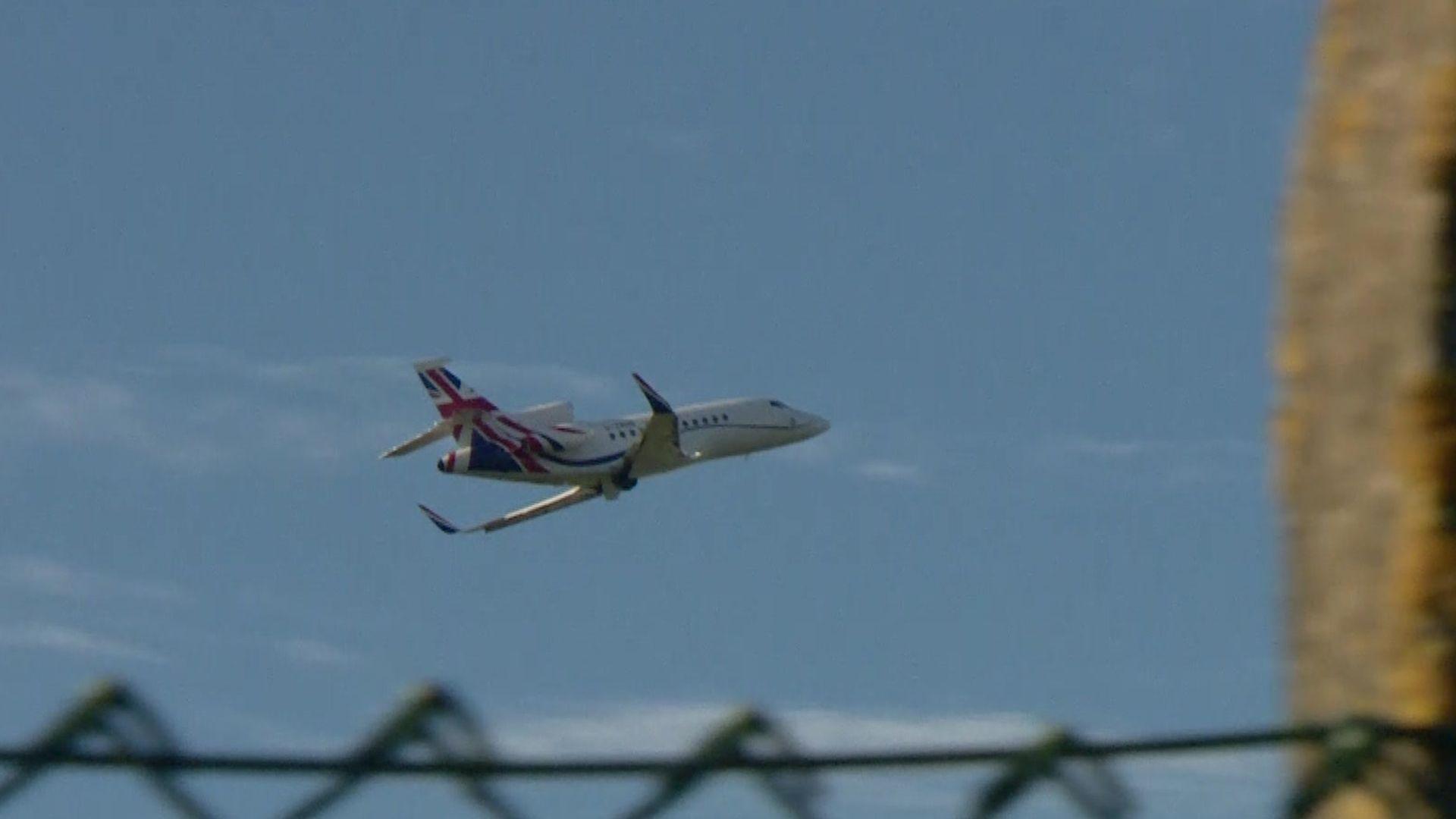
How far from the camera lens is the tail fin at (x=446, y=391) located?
308 ft

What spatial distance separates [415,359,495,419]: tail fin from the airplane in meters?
0.42

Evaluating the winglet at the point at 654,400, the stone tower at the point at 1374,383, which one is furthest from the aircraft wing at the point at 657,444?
the stone tower at the point at 1374,383

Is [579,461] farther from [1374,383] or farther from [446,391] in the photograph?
[1374,383]

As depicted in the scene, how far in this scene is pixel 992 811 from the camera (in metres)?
4.78

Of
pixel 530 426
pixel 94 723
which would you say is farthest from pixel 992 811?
pixel 530 426

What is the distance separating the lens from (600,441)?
89312 millimetres

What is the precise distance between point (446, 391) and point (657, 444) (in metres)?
11.0

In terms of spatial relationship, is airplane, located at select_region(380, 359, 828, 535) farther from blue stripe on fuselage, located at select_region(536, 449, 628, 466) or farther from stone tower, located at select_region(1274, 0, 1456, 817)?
stone tower, located at select_region(1274, 0, 1456, 817)

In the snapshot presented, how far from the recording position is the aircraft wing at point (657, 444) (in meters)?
84.8

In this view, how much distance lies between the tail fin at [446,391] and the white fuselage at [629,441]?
154 inches

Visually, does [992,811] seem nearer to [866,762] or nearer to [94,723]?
[866,762]

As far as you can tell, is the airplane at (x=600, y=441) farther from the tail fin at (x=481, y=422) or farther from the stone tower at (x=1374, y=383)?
the stone tower at (x=1374, y=383)

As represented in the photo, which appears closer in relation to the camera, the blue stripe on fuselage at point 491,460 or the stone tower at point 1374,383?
the stone tower at point 1374,383

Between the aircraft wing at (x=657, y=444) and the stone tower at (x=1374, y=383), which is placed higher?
the stone tower at (x=1374, y=383)
